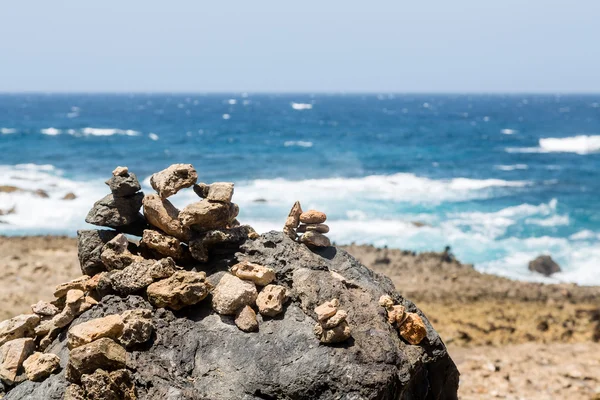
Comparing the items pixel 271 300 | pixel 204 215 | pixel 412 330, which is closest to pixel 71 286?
pixel 204 215

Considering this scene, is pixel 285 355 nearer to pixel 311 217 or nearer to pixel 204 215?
pixel 204 215

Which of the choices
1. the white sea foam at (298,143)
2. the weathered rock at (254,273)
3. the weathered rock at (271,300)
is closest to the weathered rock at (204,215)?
the weathered rock at (254,273)

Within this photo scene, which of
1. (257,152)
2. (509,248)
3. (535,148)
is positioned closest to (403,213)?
(509,248)

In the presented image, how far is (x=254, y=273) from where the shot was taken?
6363 millimetres

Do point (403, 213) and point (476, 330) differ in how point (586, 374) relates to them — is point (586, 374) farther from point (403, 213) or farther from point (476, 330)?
point (403, 213)

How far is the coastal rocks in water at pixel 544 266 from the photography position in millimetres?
25297

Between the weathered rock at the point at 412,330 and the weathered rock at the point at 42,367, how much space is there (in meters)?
3.46

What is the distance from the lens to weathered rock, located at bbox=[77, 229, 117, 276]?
7012 millimetres

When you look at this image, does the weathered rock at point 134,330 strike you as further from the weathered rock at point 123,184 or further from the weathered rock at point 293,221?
the weathered rock at point 293,221

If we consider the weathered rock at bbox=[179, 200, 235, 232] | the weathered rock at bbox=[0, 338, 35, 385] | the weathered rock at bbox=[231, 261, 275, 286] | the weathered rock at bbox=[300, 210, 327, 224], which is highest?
the weathered rock at bbox=[179, 200, 235, 232]

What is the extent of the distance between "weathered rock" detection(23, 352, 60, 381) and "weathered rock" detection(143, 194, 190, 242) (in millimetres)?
1745

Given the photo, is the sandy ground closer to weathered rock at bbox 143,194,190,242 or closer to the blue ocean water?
the blue ocean water

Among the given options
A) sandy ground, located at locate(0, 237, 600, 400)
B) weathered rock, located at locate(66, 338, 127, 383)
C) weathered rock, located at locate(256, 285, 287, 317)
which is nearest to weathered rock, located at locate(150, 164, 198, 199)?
weathered rock, located at locate(256, 285, 287, 317)

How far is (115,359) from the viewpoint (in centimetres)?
543
